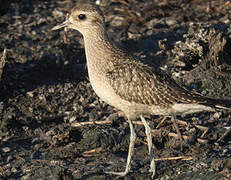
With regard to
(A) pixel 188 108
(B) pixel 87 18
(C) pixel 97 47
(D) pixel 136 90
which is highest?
(B) pixel 87 18

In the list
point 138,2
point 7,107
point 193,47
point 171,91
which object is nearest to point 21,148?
point 7,107

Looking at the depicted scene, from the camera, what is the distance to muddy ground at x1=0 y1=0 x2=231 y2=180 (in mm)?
6934

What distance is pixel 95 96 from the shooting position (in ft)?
29.4

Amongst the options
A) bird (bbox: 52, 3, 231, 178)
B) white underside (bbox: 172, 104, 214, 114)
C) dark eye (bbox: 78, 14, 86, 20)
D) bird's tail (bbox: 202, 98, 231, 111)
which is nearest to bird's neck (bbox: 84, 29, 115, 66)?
bird (bbox: 52, 3, 231, 178)

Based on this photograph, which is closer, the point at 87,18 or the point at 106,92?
the point at 106,92

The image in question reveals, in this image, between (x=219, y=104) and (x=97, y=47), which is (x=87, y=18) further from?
(x=219, y=104)

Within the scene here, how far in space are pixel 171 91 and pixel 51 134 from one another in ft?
7.59

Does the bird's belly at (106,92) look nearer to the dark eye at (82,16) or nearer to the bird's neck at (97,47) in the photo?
the bird's neck at (97,47)

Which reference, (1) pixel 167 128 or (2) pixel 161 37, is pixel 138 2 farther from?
(1) pixel 167 128

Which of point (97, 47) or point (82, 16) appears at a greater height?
point (82, 16)

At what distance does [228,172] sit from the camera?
6.07 metres

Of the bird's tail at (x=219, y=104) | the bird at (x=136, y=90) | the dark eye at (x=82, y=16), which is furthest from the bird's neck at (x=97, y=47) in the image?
the bird's tail at (x=219, y=104)

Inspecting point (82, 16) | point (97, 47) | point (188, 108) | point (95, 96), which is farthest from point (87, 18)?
point (95, 96)

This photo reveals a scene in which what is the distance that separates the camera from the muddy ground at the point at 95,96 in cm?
693
